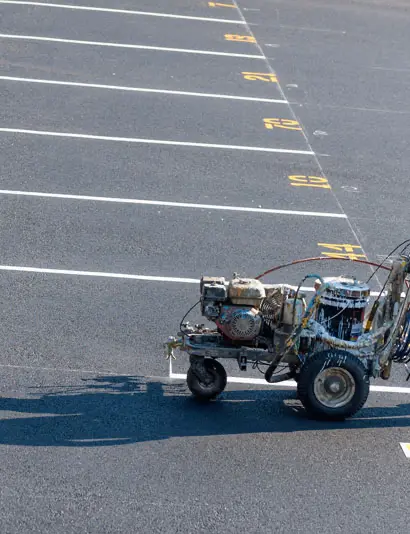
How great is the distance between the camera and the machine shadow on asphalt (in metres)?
7.86

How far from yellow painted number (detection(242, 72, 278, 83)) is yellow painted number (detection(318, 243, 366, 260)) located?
A: 6.67 meters

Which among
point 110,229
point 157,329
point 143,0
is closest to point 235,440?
point 157,329

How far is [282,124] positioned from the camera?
15938mm

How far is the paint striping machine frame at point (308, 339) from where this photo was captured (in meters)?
8.24

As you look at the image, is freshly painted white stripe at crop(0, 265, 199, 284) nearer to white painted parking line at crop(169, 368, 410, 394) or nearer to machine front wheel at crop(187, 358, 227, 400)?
white painted parking line at crop(169, 368, 410, 394)

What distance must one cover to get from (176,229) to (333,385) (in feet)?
14.3

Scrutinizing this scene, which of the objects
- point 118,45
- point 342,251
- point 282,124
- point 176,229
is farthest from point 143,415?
point 118,45

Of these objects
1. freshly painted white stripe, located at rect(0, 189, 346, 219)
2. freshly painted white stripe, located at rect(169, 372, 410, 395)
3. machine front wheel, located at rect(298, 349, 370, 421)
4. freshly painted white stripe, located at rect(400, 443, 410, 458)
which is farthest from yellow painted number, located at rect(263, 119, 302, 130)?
freshly painted white stripe, located at rect(400, 443, 410, 458)

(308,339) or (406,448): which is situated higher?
(308,339)

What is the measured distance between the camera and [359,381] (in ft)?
26.8

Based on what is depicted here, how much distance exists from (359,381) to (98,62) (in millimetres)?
11342

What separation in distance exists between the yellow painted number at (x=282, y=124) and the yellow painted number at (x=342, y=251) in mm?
4256

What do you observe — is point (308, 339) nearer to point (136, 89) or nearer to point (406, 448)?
point (406, 448)

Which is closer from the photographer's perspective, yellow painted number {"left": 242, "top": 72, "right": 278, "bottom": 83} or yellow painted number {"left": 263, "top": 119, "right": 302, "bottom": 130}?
yellow painted number {"left": 263, "top": 119, "right": 302, "bottom": 130}
